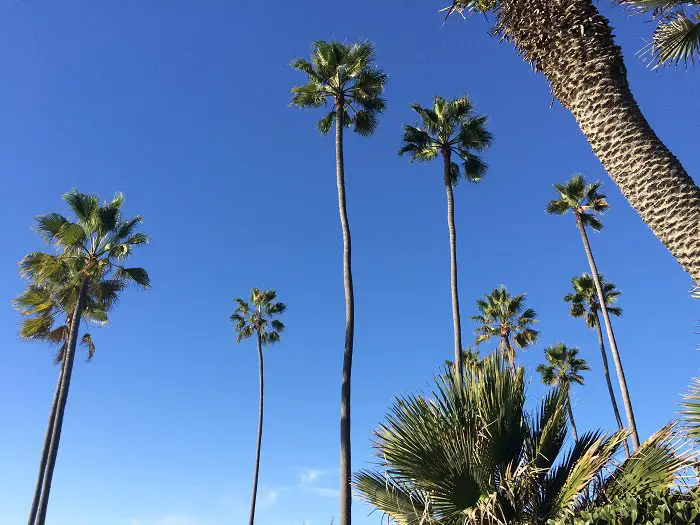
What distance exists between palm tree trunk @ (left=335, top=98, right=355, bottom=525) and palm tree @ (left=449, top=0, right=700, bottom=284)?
30.9ft

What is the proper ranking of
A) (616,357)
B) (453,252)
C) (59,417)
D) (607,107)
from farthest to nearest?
1. (616,357)
2. (453,252)
3. (59,417)
4. (607,107)

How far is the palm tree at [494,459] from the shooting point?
534 centimetres

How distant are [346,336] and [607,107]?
33.9ft

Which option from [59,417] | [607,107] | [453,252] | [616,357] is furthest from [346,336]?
[616,357]

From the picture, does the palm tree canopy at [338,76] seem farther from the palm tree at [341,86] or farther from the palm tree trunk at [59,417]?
the palm tree trunk at [59,417]

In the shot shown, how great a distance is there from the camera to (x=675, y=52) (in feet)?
26.3

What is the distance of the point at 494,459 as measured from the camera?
19.4 feet

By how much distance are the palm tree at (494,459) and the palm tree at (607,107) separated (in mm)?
2174

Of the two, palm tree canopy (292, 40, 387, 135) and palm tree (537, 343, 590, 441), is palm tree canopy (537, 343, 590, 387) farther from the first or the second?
palm tree canopy (292, 40, 387, 135)

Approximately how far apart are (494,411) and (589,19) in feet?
15.2

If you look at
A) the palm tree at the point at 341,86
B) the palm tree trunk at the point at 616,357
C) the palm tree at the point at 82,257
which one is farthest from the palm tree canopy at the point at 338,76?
the palm tree trunk at the point at 616,357

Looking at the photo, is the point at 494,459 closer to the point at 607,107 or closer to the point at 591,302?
the point at 607,107

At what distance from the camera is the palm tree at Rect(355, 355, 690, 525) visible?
5.34 m

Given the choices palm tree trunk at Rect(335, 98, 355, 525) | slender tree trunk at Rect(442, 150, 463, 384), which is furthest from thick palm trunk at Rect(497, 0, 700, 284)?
slender tree trunk at Rect(442, 150, 463, 384)
